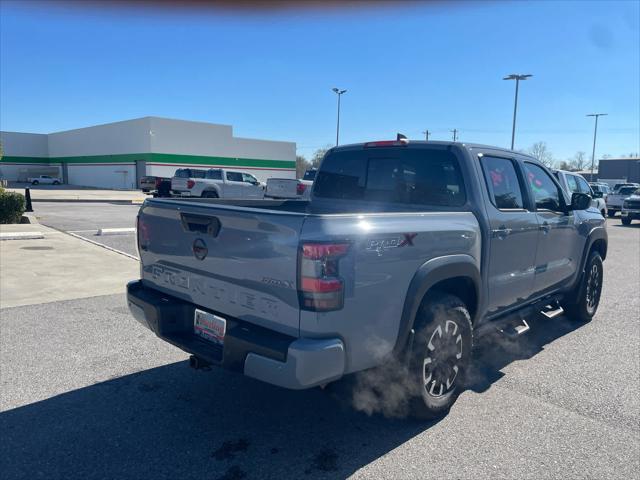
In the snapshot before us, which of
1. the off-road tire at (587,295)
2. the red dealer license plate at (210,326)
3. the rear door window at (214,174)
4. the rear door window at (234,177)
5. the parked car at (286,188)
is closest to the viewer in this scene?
the red dealer license plate at (210,326)

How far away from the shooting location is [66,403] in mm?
3625

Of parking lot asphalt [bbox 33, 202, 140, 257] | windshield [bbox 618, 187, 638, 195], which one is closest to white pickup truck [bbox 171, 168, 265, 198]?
parking lot asphalt [bbox 33, 202, 140, 257]

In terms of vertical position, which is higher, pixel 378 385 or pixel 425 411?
pixel 378 385

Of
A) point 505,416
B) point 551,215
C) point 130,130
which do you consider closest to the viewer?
point 505,416

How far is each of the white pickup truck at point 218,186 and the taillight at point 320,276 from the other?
22580 mm

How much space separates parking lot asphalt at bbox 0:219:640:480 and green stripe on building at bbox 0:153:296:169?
45159mm

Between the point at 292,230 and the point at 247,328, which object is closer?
the point at 292,230

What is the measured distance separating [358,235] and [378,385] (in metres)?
1.15

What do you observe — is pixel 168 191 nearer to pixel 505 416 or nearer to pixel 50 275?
pixel 50 275

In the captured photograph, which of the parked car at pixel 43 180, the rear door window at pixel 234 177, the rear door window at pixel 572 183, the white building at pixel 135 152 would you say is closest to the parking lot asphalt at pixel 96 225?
the rear door window at pixel 234 177

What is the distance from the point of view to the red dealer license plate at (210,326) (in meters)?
3.02

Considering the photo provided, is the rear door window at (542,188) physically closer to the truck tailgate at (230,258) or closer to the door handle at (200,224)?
the truck tailgate at (230,258)

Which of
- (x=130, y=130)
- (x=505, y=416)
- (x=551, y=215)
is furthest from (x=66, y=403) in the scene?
(x=130, y=130)

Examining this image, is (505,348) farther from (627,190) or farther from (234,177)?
(627,190)
